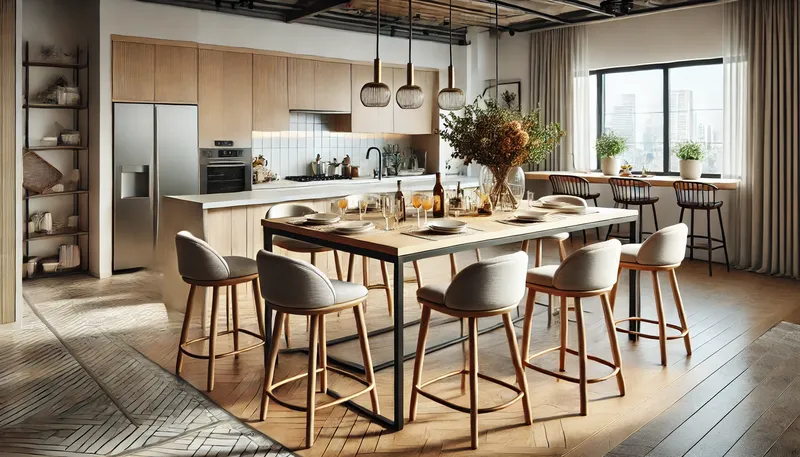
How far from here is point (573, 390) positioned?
3.57m

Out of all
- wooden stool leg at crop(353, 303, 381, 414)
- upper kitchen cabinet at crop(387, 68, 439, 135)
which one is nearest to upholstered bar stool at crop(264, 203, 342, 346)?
wooden stool leg at crop(353, 303, 381, 414)

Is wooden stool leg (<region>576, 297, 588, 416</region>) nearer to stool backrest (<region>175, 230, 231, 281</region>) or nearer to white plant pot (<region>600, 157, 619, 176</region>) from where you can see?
stool backrest (<region>175, 230, 231, 281</region>)

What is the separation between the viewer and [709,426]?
310 cm

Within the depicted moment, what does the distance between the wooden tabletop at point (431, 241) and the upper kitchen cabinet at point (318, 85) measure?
159 inches

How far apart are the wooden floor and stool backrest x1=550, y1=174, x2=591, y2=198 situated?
7.84 ft

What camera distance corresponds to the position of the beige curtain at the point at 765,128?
6.50m

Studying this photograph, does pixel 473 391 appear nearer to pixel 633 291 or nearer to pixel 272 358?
pixel 272 358

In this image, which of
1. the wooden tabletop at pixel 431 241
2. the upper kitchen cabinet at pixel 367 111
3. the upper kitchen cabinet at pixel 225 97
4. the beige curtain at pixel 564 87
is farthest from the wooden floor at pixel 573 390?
the beige curtain at pixel 564 87

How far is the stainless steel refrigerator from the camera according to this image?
6.51 meters

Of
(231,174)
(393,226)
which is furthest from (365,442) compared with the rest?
(231,174)

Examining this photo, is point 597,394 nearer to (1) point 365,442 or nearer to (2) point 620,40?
(1) point 365,442

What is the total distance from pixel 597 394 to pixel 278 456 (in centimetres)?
169

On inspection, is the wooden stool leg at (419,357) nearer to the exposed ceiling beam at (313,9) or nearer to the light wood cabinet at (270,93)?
the exposed ceiling beam at (313,9)

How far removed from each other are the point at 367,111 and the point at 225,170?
Result: 6.86 ft
